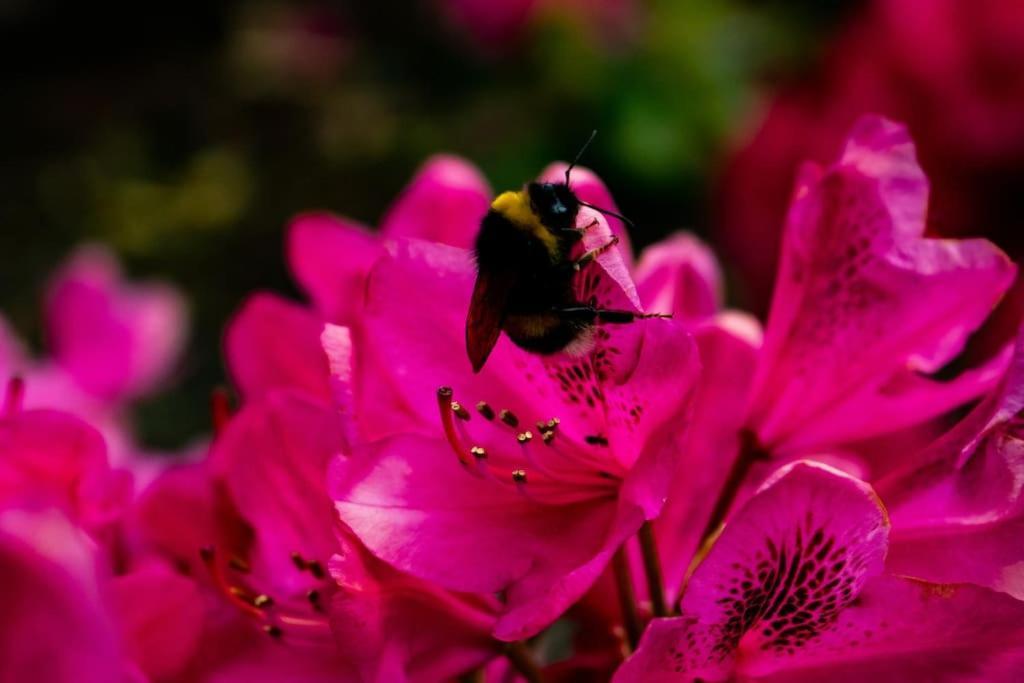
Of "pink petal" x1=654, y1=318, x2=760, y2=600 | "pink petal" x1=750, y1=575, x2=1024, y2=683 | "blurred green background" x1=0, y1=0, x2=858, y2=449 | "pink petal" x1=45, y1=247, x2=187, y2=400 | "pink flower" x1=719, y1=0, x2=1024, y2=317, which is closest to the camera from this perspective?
"pink petal" x1=750, y1=575, x2=1024, y2=683

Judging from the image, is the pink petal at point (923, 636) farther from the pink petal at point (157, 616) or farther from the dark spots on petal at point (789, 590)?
the pink petal at point (157, 616)

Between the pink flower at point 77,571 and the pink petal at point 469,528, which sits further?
the pink petal at point 469,528

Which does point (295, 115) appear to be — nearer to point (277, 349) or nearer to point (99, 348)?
point (99, 348)

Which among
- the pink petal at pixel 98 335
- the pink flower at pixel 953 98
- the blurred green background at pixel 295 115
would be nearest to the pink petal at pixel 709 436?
the pink flower at pixel 953 98

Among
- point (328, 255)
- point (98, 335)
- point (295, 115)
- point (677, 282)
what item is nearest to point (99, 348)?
point (98, 335)

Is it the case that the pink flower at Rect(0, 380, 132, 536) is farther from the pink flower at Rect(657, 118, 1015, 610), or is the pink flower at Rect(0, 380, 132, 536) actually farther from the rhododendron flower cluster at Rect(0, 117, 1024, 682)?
the pink flower at Rect(657, 118, 1015, 610)

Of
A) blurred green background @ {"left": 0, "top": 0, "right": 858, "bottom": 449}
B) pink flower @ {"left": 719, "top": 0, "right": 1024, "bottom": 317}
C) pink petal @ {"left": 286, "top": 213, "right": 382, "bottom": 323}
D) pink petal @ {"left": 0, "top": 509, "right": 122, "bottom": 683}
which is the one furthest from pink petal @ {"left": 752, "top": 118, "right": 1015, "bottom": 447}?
blurred green background @ {"left": 0, "top": 0, "right": 858, "bottom": 449}
